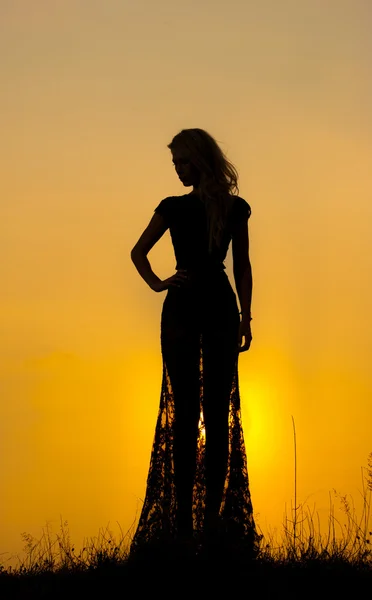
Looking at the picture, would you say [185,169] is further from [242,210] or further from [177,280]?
[177,280]

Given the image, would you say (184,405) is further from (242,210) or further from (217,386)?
(242,210)

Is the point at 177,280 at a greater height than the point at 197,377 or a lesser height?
greater

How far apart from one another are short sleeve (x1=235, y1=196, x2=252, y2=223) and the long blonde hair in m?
0.09

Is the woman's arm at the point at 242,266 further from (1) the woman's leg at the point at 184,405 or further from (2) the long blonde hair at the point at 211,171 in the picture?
(1) the woman's leg at the point at 184,405

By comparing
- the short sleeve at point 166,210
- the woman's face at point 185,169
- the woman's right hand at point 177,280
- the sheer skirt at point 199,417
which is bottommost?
the sheer skirt at point 199,417

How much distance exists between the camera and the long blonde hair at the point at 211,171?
22.4 ft

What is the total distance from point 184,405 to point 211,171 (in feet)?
5.14

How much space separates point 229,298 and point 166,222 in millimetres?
670

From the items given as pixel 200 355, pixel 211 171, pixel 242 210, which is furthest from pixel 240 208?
pixel 200 355

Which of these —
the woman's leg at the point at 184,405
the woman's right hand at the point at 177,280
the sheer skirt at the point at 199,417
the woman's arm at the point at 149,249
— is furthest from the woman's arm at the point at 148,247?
the woman's leg at the point at 184,405

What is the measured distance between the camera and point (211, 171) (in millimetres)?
6863

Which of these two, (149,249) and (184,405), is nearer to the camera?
(184,405)

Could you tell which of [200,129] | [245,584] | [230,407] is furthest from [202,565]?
[200,129]

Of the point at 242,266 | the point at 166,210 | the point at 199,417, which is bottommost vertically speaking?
the point at 199,417
